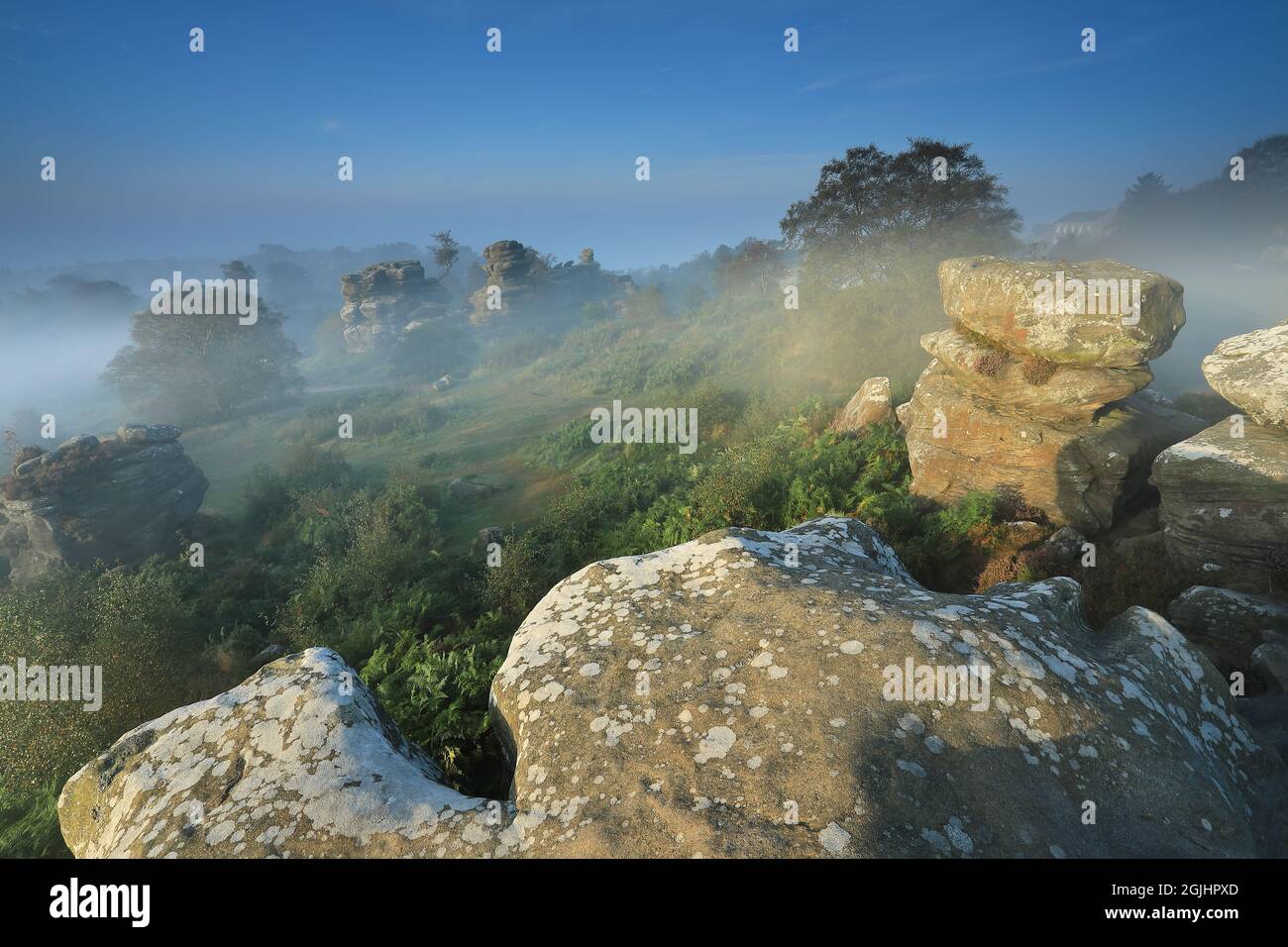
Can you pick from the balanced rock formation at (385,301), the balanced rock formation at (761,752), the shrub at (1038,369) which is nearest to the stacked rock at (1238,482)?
the shrub at (1038,369)

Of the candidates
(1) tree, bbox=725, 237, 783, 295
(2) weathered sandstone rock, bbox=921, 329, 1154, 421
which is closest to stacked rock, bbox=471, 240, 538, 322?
(1) tree, bbox=725, 237, 783, 295

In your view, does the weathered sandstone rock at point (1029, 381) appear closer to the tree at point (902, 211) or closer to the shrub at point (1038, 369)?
the shrub at point (1038, 369)

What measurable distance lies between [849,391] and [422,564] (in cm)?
1516

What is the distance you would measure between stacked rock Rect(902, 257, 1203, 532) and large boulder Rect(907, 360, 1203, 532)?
21 millimetres

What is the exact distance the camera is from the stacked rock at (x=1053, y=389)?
379 inches

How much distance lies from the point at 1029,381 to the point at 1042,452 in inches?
57.8

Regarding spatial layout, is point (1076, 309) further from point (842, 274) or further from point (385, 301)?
point (385, 301)

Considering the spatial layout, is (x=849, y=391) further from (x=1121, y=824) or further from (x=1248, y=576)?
(x=1121, y=824)

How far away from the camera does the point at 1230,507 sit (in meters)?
8.15

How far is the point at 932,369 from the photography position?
13.6 meters

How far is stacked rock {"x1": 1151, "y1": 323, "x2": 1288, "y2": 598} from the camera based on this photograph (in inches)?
308

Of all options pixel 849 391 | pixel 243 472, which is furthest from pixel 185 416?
pixel 849 391

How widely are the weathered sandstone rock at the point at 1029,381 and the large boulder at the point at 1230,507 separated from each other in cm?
162

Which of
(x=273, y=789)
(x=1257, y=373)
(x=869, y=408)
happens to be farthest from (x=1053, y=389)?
(x=273, y=789)
